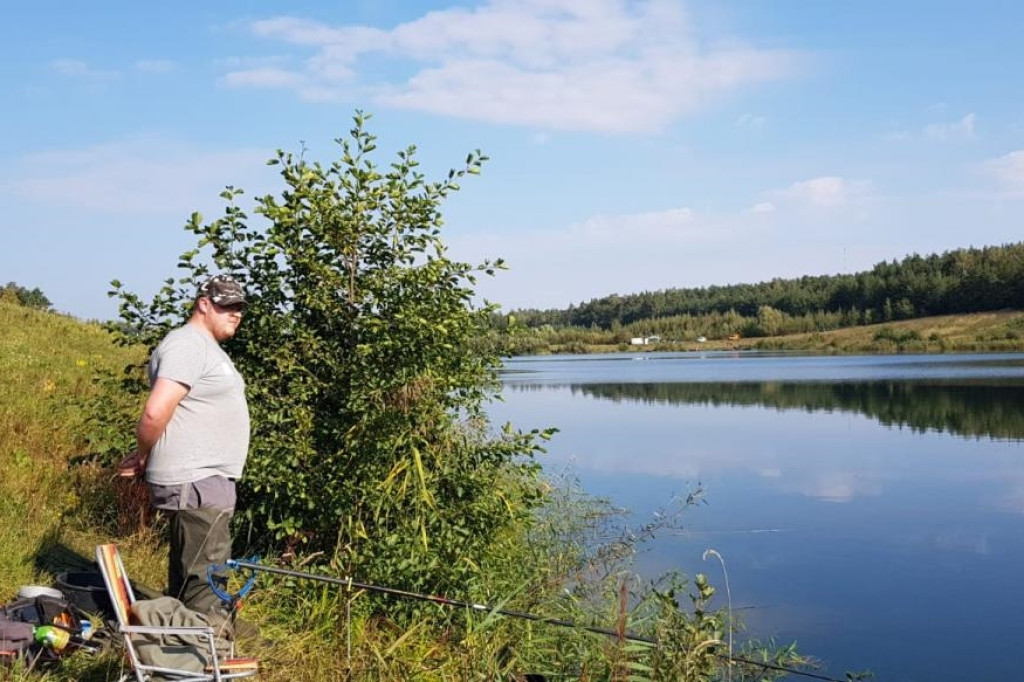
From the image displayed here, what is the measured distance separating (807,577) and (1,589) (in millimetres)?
7785

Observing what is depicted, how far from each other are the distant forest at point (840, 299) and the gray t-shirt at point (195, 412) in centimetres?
8287

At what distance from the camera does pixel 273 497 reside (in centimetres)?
574

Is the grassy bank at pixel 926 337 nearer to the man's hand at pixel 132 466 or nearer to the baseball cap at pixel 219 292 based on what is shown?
the baseball cap at pixel 219 292

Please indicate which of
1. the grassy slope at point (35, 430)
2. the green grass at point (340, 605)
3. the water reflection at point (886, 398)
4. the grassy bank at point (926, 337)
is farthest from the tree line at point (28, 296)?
the grassy bank at point (926, 337)

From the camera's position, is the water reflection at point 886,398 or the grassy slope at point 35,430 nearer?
the grassy slope at point 35,430

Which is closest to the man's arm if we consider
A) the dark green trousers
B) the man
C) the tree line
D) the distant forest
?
the man

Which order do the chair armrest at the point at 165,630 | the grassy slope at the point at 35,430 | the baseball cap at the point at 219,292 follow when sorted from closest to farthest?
the chair armrest at the point at 165,630 → the baseball cap at the point at 219,292 → the grassy slope at the point at 35,430

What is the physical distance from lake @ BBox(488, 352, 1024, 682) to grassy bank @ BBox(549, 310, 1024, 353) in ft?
149

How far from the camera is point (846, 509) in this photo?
513 inches

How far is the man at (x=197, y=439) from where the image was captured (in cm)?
377

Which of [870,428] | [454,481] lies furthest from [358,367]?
[870,428]

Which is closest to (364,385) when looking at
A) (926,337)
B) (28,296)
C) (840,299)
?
(28,296)

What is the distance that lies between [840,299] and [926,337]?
28.4m

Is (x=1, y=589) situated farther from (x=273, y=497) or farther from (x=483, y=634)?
(x=483, y=634)
